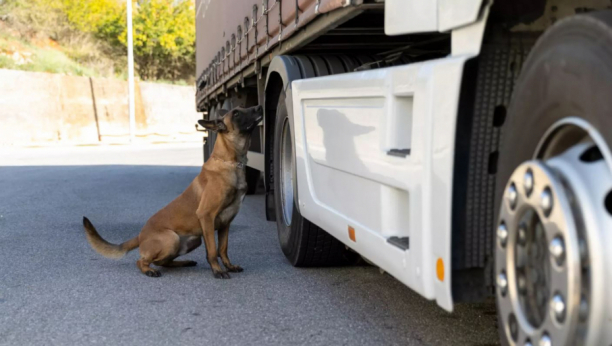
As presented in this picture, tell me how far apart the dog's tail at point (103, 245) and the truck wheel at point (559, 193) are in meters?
3.82

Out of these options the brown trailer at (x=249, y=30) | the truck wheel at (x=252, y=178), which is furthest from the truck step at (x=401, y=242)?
the truck wheel at (x=252, y=178)

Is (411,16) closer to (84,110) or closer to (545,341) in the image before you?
(545,341)

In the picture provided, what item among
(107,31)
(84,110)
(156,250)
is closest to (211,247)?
(156,250)

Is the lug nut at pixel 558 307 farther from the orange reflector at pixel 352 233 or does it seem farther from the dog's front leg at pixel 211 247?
the dog's front leg at pixel 211 247

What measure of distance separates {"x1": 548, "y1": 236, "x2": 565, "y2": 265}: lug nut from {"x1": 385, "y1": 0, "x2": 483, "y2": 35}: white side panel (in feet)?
2.53

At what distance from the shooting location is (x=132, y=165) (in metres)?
19.0

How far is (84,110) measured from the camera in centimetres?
3741

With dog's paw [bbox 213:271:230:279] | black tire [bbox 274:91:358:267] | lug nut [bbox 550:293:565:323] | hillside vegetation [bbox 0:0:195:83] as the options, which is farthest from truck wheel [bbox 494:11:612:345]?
hillside vegetation [bbox 0:0:195:83]

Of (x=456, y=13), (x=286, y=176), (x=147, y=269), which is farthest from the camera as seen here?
(x=286, y=176)

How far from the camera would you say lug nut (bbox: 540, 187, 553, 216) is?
204 centimetres

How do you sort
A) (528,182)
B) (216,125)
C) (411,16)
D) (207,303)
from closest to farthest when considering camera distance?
(528,182)
(411,16)
(207,303)
(216,125)

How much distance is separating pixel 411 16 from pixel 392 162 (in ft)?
1.72

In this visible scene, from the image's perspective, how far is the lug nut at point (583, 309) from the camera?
1.93 m

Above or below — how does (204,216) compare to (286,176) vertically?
below
